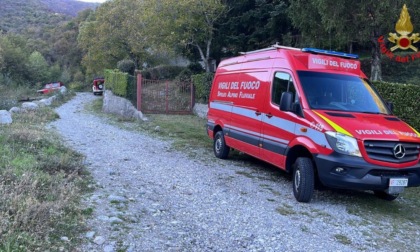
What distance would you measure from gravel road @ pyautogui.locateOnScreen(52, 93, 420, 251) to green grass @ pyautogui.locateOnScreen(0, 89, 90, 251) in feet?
0.84

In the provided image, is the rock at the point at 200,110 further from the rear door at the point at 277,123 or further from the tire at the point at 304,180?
the tire at the point at 304,180

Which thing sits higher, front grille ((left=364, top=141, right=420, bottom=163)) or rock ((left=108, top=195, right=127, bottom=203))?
front grille ((left=364, top=141, right=420, bottom=163))

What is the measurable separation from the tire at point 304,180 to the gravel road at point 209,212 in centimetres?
14

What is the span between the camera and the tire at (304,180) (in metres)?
6.41

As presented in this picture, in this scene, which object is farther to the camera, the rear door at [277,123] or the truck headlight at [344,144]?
the rear door at [277,123]

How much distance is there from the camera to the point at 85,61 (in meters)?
40.3

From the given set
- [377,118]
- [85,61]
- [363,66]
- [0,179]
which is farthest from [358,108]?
[85,61]

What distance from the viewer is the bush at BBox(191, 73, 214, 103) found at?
796 inches

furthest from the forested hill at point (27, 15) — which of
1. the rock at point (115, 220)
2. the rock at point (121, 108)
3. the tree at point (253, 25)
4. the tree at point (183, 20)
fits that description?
the rock at point (115, 220)

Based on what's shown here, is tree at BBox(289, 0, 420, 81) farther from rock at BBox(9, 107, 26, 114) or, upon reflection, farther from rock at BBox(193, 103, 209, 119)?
rock at BBox(9, 107, 26, 114)

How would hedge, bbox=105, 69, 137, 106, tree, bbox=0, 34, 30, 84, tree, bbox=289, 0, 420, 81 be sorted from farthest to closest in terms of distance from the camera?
tree, bbox=0, 34, 30, 84
hedge, bbox=105, 69, 137, 106
tree, bbox=289, 0, 420, 81

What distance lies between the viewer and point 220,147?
1019cm

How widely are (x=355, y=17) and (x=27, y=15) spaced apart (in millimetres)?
87136

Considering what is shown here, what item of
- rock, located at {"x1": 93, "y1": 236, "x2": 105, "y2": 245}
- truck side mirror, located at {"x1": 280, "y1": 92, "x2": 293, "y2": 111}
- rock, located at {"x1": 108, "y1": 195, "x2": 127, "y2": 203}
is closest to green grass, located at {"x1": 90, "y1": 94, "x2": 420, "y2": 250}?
truck side mirror, located at {"x1": 280, "y1": 92, "x2": 293, "y2": 111}
